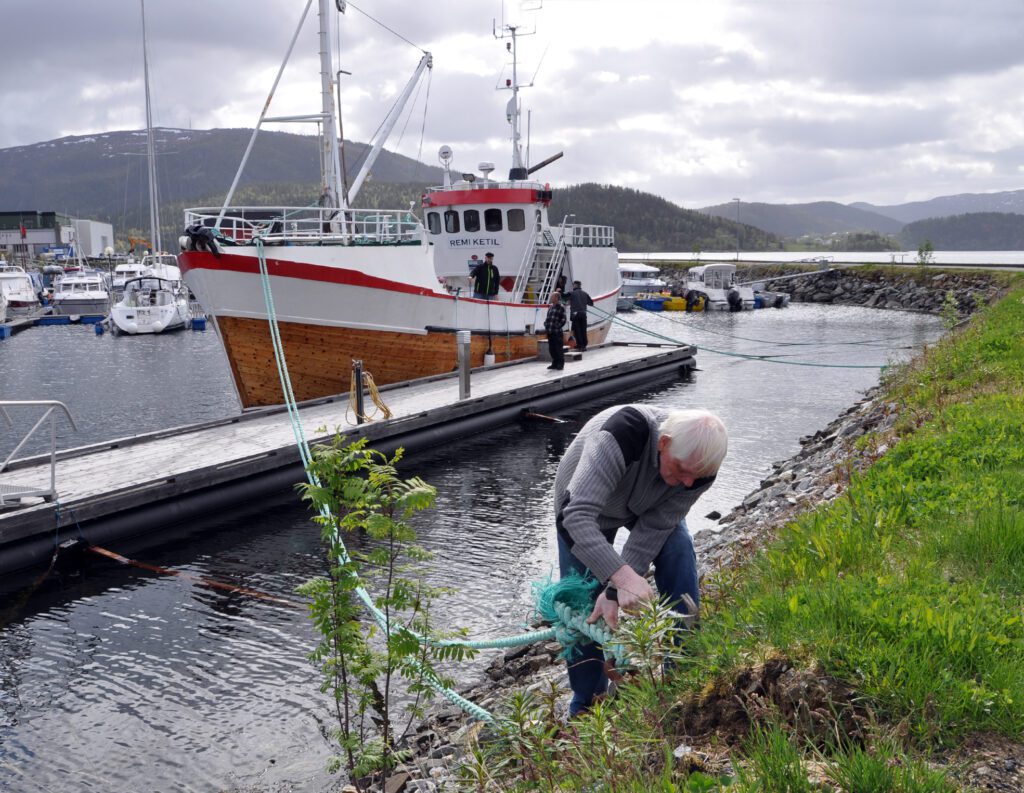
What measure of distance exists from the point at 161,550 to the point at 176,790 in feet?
17.2

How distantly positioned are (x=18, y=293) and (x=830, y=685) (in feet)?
206

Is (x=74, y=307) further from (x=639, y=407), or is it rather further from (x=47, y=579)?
(x=639, y=407)

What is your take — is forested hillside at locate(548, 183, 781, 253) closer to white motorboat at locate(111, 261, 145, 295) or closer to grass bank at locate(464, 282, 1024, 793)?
white motorboat at locate(111, 261, 145, 295)

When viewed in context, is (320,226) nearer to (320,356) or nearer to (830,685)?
(320,356)

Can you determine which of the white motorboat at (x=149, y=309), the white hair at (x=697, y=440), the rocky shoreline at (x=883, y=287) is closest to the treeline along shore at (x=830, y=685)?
the white hair at (x=697, y=440)

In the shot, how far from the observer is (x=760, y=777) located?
2754 millimetres

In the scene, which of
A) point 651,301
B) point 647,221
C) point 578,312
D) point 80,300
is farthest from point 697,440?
point 647,221

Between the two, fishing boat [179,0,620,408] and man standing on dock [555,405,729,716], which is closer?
man standing on dock [555,405,729,716]

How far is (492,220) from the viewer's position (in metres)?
25.2

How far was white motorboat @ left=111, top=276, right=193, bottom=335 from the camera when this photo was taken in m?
44.6

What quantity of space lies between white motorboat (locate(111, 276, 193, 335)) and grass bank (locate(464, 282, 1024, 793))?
44726 mm

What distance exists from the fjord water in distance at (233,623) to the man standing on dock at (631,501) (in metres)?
1.69

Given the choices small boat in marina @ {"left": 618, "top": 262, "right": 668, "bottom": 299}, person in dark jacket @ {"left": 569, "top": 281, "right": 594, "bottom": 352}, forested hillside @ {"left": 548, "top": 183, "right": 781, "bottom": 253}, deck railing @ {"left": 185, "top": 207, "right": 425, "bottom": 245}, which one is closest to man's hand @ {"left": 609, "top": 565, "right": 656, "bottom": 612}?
deck railing @ {"left": 185, "top": 207, "right": 425, "bottom": 245}

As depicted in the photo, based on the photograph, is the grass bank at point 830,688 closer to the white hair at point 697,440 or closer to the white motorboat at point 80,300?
the white hair at point 697,440
